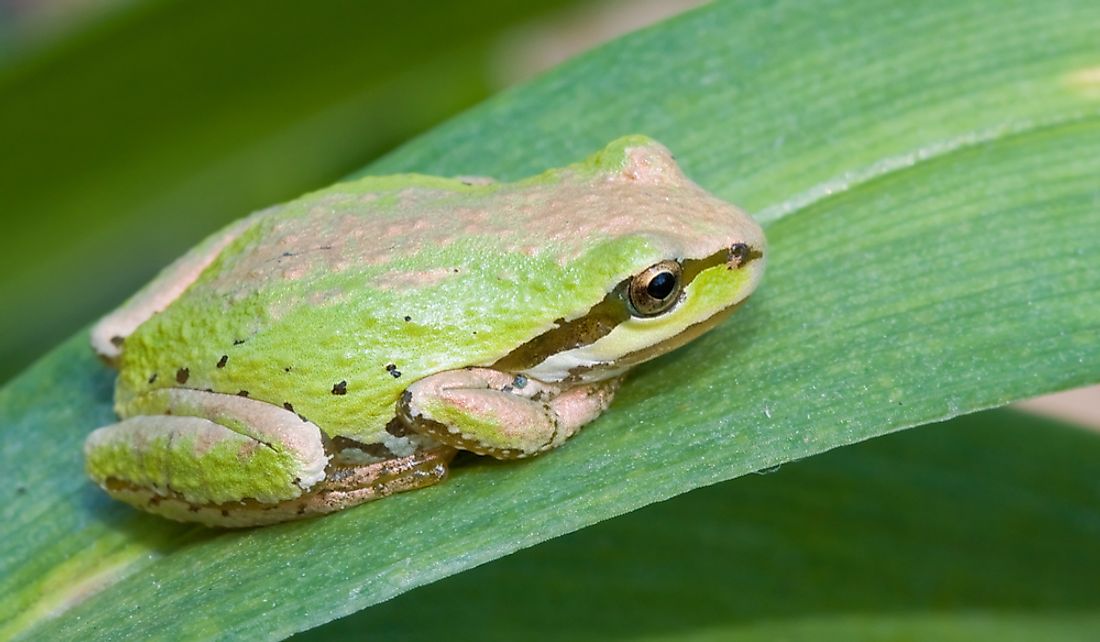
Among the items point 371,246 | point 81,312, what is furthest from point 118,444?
point 81,312

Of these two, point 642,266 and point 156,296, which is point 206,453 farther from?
point 642,266

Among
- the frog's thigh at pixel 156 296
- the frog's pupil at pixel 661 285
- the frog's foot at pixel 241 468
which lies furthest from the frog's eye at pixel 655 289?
the frog's thigh at pixel 156 296

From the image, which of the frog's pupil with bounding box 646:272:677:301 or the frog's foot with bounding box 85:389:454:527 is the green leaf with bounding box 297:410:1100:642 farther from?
the frog's pupil with bounding box 646:272:677:301

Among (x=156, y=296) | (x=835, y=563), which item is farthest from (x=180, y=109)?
(x=835, y=563)

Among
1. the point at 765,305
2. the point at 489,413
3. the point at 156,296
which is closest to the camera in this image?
the point at 489,413

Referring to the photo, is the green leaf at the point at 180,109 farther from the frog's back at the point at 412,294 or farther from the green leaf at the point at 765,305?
the frog's back at the point at 412,294
